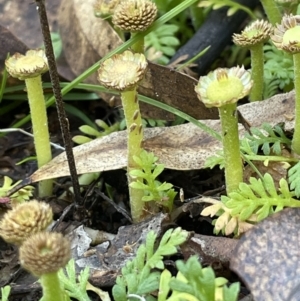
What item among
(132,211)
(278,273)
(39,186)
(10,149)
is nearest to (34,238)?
(278,273)

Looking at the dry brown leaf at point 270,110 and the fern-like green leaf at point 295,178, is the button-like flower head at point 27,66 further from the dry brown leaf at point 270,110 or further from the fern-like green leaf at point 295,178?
the fern-like green leaf at point 295,178

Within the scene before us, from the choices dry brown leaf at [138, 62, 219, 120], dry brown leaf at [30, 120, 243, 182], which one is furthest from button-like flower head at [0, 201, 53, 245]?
dry brown leaf at [138, 62, 219, 120]

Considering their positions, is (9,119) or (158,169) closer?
(158,169)

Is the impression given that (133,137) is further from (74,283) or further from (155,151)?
(74,283)

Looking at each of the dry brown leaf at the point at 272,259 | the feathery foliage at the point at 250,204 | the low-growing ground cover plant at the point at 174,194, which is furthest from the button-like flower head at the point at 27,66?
the dry brown leaf at the point at 272,259

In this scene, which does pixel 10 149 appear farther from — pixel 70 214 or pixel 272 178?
pixel 272 178

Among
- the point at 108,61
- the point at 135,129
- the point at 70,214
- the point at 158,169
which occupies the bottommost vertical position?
the point at 70,214

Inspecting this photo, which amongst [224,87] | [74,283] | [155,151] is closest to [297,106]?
[224,87]

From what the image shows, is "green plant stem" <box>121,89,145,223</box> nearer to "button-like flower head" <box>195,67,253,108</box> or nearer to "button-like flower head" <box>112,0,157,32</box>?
"button-like flower head" <box>195,67,253,108</box>
